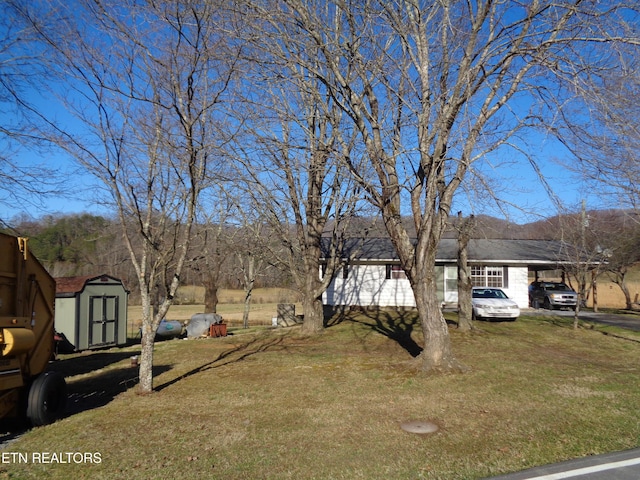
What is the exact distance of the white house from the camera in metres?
25.7

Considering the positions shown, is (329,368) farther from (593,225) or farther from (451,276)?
(451,276)

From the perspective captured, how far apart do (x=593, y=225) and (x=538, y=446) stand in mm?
Answer: 15563

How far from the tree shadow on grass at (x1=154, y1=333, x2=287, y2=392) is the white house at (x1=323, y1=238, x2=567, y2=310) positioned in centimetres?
833

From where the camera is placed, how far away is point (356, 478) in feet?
16.7

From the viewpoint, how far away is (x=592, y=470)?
201 inches

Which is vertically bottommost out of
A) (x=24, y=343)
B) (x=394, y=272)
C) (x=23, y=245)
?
(x=24, y=343)

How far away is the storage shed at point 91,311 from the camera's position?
17766mm

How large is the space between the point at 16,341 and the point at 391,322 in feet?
50.9

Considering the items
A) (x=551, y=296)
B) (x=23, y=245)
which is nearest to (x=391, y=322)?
(x=551, y=296)

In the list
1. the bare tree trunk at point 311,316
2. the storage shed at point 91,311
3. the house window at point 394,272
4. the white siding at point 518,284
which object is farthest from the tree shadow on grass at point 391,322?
the storage shed at point 91,311

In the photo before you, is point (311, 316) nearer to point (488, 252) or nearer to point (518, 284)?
point (488, 252)

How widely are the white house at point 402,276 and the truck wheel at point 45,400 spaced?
1832 centimetres

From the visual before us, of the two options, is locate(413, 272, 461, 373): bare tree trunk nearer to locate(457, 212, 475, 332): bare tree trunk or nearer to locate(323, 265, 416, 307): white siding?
locate(457, 212, 475, 332): bare tree trunk

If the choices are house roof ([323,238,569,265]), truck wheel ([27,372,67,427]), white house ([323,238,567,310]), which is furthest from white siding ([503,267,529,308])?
truck wheel ([27,372,67,427])
